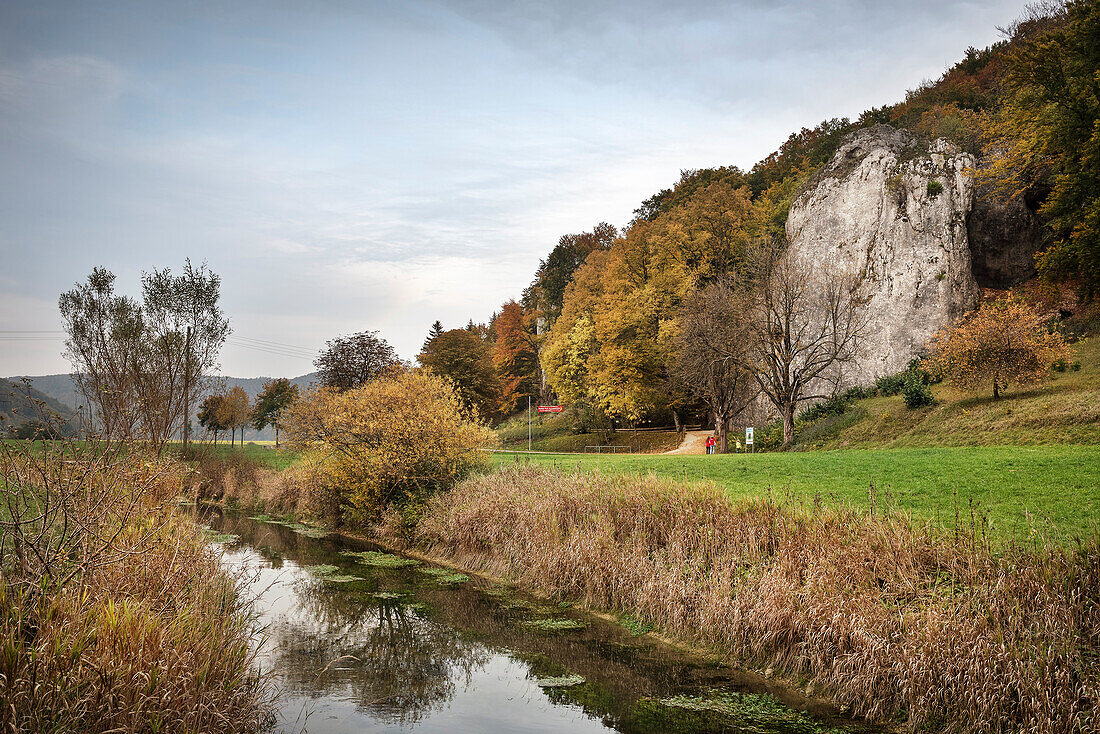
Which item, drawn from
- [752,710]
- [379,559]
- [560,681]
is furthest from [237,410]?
[752,710]

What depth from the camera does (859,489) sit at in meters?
14.3

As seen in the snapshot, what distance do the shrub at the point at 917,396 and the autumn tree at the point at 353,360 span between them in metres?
32.3

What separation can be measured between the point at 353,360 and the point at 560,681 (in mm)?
40395

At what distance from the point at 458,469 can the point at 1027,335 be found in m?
22.8

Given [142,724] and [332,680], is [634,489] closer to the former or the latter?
[332,680]

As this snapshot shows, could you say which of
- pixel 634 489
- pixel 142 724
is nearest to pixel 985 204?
pixel 634 489

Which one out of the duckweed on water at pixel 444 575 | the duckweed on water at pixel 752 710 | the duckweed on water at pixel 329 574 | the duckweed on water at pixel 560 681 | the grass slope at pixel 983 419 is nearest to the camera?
the duckweed on water at pixel 752 710

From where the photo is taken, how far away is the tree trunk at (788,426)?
102 feet

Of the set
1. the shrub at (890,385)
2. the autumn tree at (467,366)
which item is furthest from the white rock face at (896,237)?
the autumn tree at (467,366)

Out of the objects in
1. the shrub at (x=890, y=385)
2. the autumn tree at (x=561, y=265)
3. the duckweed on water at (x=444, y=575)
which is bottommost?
the duckweed on water at (x=444, y=575)

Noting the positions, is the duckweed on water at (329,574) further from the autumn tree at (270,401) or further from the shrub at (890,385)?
the autumn tree at (270,401)

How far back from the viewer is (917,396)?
28047 mm

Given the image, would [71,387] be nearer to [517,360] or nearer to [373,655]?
[517,360]

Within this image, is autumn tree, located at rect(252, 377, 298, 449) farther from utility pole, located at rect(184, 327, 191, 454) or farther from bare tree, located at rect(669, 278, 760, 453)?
bare tree, located at rect(669, 278, 760, 453)
